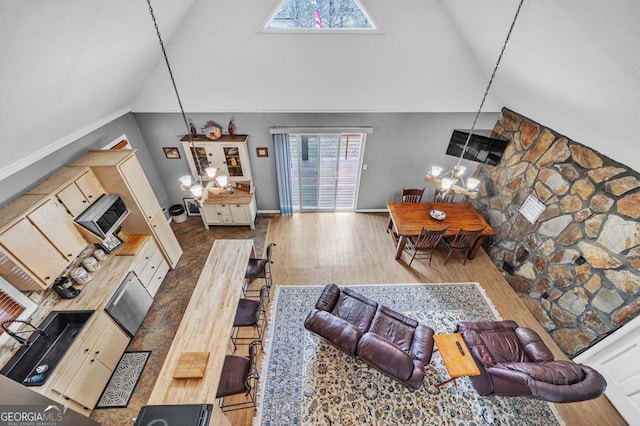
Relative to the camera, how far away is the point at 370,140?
16.4 feet

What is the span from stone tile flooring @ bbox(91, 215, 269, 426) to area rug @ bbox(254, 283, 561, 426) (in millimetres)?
1413

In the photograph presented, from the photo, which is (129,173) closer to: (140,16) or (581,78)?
(140,16)

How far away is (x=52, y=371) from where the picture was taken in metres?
2.39

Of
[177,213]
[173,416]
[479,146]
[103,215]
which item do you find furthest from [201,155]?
[479,146]

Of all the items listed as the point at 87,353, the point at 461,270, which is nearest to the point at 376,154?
the point at 461,270

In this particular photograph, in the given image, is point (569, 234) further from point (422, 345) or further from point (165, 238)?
point (165, 238)

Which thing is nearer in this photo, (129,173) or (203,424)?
(203,424)

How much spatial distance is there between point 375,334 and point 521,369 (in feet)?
4.68

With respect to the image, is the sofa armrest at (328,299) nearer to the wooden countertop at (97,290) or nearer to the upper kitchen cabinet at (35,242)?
the wooden countertop at (97,290)

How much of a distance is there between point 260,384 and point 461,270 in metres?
3.80

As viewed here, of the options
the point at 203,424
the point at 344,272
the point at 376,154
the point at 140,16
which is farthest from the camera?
the point at 376,154

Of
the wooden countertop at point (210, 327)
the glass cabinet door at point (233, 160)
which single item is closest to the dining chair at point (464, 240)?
the wooden countertop at point (210, 327)

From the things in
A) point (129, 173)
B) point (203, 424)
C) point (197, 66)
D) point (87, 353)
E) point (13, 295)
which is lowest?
point (87, 353)

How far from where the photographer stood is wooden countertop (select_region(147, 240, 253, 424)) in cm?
229
